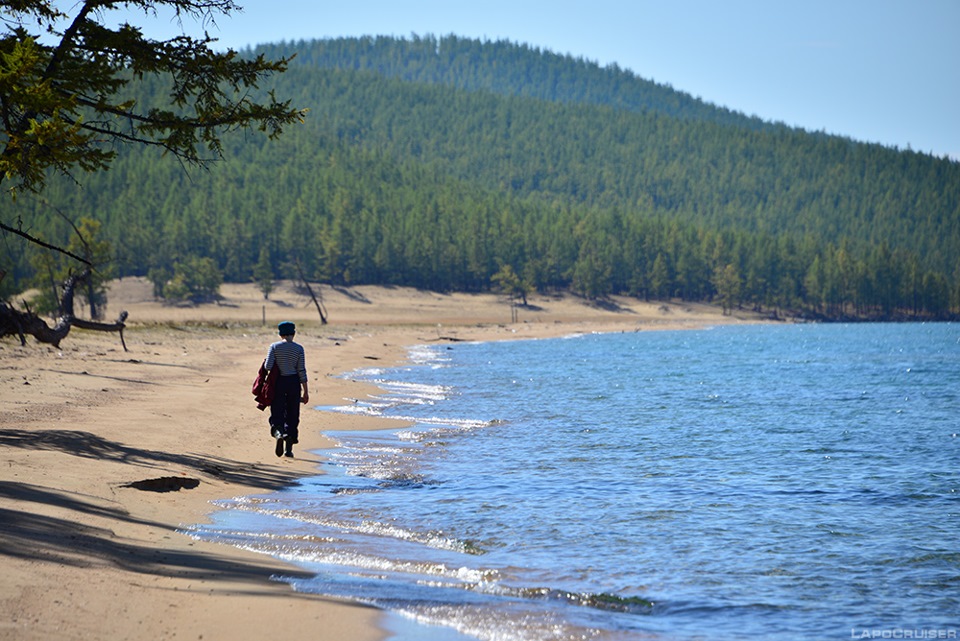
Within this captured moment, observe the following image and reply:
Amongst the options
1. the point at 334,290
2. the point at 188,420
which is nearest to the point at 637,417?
the point at 188,420

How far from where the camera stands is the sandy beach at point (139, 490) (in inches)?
253

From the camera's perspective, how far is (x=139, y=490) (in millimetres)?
10859

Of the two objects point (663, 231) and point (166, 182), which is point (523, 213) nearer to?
point (663, 231)

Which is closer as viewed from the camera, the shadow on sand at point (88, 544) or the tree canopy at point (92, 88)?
the shadow on sand at point (88, 544)

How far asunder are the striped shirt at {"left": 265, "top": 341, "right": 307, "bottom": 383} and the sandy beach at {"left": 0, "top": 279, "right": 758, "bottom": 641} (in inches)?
56.3

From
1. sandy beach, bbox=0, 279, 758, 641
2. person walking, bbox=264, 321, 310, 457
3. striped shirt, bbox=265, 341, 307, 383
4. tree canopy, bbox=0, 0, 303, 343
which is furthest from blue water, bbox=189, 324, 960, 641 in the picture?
tree canopy, bbox=0, 0, 303, 343

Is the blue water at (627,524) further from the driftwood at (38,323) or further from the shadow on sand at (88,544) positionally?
the driftwood at (38,323)

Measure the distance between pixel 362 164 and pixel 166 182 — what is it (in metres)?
45.6

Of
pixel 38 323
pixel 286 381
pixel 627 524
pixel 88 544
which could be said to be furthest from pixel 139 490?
pixel 38 323

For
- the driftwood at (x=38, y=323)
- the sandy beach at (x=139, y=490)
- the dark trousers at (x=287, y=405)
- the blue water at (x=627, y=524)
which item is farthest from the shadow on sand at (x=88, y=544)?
the driftwood at (x=38, y=323)

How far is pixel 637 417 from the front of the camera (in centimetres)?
Answer: 2428

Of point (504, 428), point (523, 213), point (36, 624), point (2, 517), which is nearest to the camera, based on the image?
point (36, 624)

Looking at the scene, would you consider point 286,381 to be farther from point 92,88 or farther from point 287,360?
point 92,88

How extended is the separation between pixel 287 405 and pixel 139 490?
3817mm
